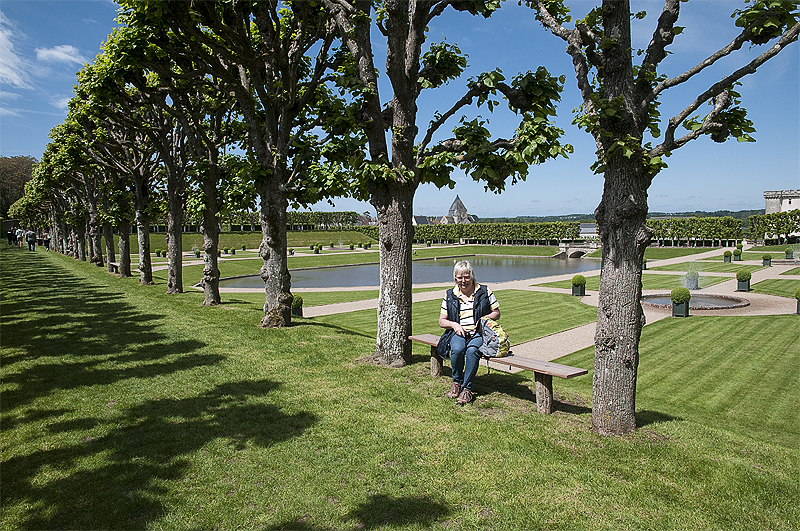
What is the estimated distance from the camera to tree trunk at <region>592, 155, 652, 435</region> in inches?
204

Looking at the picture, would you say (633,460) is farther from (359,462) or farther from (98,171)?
(98,171)

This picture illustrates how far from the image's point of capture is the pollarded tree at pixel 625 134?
5027mm

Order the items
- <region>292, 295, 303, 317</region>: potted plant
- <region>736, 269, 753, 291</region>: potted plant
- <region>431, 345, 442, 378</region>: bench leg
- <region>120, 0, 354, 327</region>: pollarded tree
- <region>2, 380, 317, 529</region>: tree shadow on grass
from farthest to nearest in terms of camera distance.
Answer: <region>736, 269, 753, 291</region>: potted plant
<region>292, 295, 303, 317</region>: potted plant
<region>120, 0, 354, 327</region>: pollarded tree
<region>431, 345, 442, 378</region>: bench leg
<region>2, 380, 317, 529</region>: tree shadow on grass

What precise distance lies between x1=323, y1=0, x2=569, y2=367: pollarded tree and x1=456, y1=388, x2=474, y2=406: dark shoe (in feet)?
6.30

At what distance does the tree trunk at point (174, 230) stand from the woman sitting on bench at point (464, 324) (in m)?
13.6

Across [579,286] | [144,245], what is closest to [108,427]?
[144,245]

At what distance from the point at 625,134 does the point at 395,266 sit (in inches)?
157

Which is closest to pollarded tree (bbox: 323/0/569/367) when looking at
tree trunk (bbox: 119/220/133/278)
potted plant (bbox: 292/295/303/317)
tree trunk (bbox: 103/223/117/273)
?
potted plant (bbox: 292/295/303/317)

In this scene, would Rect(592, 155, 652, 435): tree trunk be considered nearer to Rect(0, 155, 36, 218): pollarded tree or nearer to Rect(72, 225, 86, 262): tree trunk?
Rect(72, 225, 86, 262): tree trunk

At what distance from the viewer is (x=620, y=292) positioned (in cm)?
531

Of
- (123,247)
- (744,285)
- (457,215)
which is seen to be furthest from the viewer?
(457,215)

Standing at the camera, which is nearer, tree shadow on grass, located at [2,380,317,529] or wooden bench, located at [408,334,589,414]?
tree shadow on grass, located at [2,380,317,529]

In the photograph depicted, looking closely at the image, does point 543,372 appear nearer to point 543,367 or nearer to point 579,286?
point 543,367

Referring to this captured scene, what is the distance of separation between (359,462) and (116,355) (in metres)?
6.27
